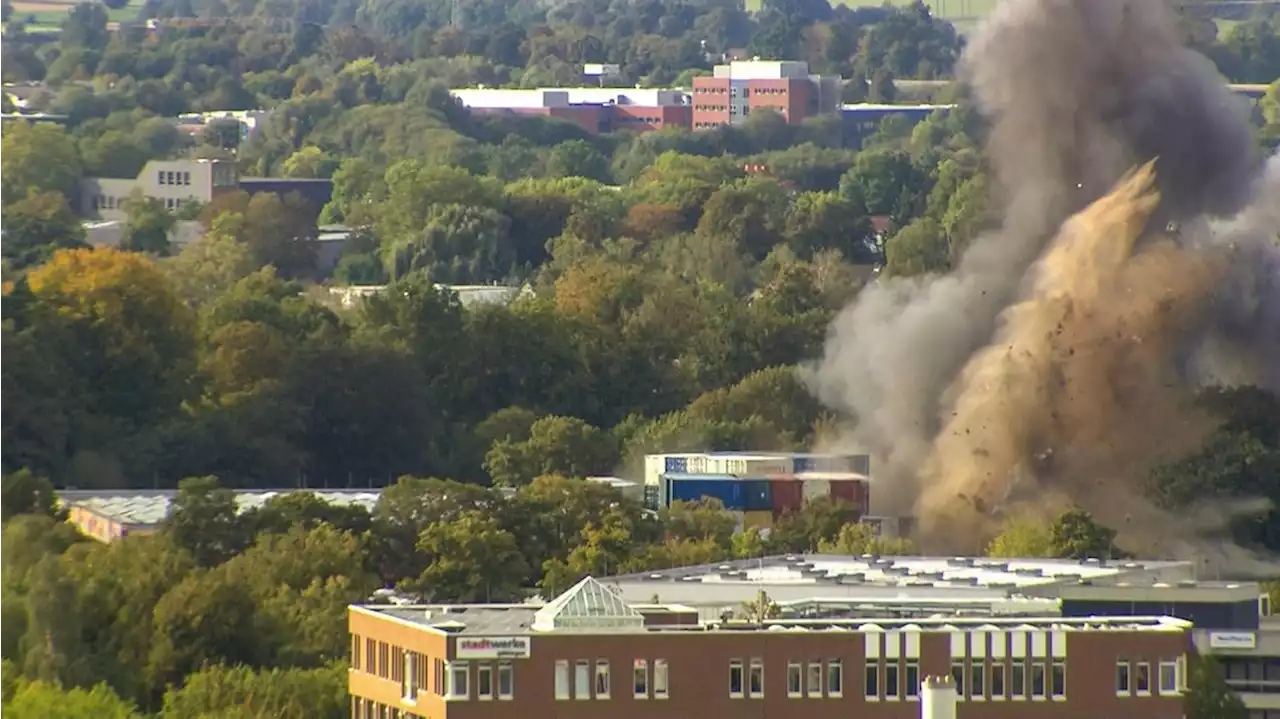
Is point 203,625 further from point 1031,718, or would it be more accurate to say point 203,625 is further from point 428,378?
point 428,378

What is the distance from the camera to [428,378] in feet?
296

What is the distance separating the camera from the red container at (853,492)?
74.7 meters

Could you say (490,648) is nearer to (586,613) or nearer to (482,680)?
(482,680)

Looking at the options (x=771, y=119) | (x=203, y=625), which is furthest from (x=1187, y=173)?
(x=771, y=119)

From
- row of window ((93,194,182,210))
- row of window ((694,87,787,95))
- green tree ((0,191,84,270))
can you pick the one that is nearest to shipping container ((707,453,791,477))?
green tree ((0,191,84,270))

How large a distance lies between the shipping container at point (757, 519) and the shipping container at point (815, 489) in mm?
671

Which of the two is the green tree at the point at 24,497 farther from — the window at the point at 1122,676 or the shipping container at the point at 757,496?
the window at the point at 1122,676

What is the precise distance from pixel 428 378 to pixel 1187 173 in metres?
16.7

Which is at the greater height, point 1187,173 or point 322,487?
point 1187,173

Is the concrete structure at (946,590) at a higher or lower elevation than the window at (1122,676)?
lower

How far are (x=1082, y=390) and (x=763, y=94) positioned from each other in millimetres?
122127

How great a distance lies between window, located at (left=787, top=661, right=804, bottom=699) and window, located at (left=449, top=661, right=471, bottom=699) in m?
3.39

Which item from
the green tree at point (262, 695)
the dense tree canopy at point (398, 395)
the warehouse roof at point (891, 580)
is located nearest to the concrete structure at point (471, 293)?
the dense tree canopy at point (398, 395)

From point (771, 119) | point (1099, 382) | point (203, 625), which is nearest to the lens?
point (203, 625)
